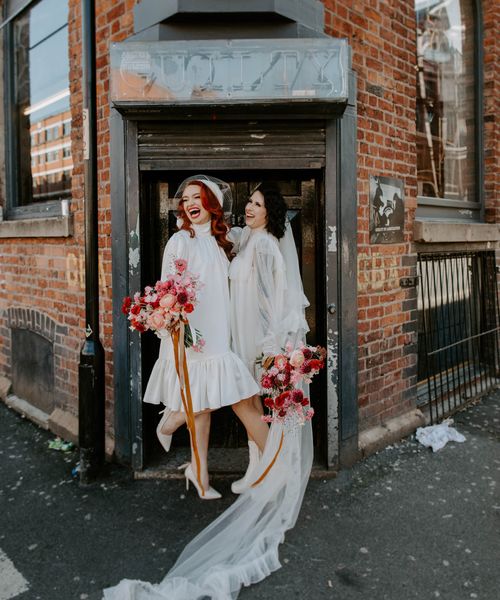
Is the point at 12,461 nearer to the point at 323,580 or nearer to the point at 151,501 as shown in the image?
the point at 151,501

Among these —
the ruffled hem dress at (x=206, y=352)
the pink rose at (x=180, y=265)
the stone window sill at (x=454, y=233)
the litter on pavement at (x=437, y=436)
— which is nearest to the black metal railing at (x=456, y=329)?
the stone window sill at (x=454, y=233)

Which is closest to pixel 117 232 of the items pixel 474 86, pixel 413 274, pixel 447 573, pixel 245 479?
pixel 245 479

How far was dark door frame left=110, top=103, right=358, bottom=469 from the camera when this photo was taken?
3846mm

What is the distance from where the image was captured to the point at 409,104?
458 cm

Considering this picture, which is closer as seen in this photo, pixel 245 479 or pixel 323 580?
pixel 323 580

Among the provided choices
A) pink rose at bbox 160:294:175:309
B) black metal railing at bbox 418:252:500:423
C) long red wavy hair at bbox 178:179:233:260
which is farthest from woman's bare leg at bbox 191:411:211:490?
black metal railing at bbox 418:252:500:423

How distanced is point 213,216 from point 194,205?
0.57 ft

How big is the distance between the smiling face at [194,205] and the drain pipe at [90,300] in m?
0.75

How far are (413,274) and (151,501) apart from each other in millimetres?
2959

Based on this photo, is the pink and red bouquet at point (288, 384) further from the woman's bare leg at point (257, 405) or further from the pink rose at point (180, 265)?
the pink rose at point (180, 265)

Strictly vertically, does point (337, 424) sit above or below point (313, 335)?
below

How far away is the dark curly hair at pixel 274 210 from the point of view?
11.7ft

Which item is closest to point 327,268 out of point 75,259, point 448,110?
point 75,259

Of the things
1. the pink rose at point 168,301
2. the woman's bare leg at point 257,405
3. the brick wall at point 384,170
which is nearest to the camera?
the pink rose at point 168,301
